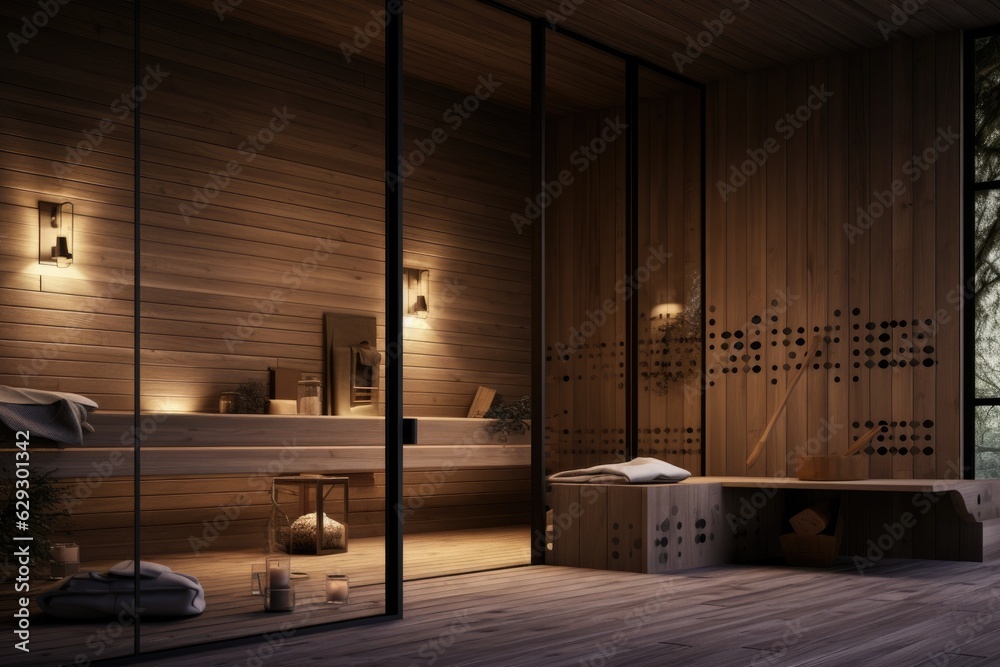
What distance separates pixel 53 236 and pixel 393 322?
2.37 metres

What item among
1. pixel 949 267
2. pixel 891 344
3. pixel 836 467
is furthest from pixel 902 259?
pixel 836 467

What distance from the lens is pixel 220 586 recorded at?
4684 millimetres

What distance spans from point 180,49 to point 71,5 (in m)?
0.64

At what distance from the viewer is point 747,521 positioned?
5.60 meters

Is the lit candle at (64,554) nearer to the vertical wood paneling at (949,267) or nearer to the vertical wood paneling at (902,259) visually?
the vertical wood paneling at (902,259)

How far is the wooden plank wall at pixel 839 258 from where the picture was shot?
5.95 meters

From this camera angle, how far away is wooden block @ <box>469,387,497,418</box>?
754 cm

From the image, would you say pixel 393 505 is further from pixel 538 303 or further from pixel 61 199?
pixel 61 199

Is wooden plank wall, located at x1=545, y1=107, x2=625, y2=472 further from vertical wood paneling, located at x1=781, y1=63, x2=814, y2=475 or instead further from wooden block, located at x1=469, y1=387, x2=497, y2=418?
vertical wood paneling, located at x1=781, y1=63, x2=814, y2=475

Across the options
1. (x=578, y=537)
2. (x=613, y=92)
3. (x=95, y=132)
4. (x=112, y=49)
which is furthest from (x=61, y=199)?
(x=613, y=92)

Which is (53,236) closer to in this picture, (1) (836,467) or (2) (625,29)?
(2) (625,29)

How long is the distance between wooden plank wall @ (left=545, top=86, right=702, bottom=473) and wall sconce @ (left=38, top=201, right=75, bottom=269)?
312 cm

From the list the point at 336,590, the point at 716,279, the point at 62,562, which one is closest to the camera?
the point at 336,590

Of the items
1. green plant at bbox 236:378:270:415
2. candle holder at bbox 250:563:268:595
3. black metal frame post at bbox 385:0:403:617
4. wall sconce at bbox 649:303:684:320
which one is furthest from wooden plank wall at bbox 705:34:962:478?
candle holder at bbox 250:563:268:595
